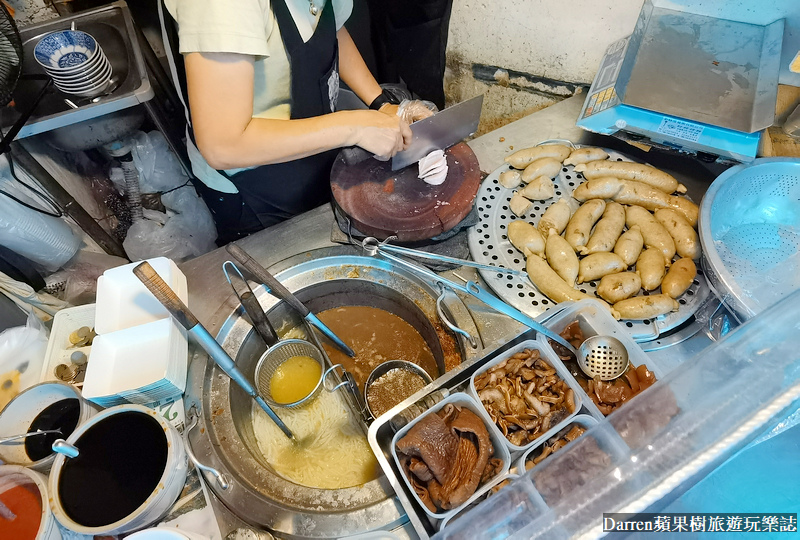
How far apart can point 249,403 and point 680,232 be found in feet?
6.62

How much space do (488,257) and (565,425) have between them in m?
0.81

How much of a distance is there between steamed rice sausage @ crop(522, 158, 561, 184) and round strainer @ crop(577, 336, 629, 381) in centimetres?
92

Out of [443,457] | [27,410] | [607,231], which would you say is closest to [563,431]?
[443,457]


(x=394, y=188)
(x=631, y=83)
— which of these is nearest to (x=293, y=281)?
(x=394, y=188)

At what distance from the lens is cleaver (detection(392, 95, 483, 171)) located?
190 centimetres

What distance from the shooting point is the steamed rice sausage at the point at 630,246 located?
1894 mm

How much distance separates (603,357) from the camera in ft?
5.11

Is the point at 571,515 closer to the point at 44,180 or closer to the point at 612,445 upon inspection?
the point at 612,445

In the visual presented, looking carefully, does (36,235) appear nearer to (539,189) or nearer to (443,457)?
(443,457)

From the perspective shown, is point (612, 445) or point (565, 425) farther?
point (565, 425)

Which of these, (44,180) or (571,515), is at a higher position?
(571,515)

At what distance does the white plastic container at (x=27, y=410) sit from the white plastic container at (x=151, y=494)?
171 millimetres

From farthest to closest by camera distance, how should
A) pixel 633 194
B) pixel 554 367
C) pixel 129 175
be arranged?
1. pixel 129 175
2. pixel 633 194
3. pixel 554 367

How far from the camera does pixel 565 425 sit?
142 centimetres
